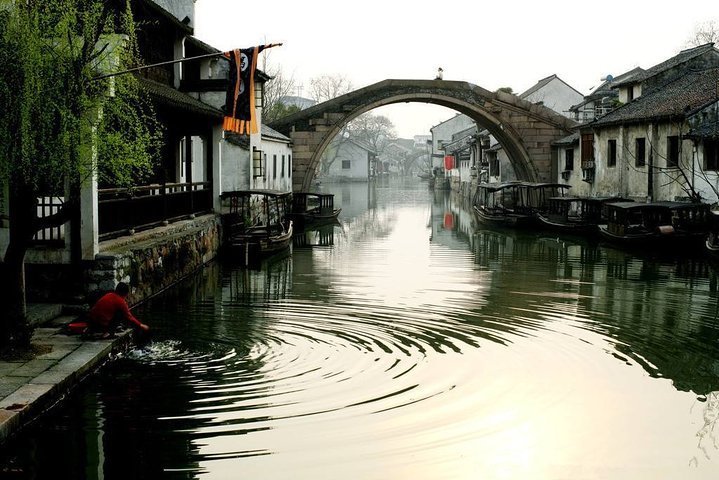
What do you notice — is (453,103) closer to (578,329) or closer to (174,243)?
(174,243)

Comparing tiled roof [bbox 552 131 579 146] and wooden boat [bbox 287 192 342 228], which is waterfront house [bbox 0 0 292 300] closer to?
wooden boat [bbox 287 192 342 228]

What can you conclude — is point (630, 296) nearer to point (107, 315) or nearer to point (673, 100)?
point (107, 315)

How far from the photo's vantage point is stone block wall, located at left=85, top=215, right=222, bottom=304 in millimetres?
13828

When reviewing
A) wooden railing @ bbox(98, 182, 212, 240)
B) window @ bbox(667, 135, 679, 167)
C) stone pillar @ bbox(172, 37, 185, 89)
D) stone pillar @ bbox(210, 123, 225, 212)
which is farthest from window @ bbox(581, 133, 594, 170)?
wooden railing @ bbox(98, 182, 212, 240)

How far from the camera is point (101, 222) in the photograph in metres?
15.8

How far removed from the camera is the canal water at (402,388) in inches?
306

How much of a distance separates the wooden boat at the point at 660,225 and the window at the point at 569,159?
43.7ft

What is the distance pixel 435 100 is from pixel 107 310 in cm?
3465

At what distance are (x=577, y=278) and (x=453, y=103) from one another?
24401 mm

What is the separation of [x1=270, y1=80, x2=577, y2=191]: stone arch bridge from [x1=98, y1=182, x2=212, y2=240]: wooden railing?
20197 millimetres

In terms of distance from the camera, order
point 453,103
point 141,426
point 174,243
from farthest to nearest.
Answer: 1. point 453,103
2. point 174,243
3. point 141,426

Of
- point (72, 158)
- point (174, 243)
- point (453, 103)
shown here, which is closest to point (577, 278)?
point (174, 243)

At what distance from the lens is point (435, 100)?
44.3 metres

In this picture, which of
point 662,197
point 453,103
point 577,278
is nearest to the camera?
point 577,278
